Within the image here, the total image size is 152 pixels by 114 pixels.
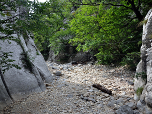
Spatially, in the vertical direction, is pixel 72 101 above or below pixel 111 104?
above

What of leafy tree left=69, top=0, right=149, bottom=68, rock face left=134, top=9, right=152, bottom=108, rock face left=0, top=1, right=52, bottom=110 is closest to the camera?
rock face left=134, top=9, right=152, bottom=108

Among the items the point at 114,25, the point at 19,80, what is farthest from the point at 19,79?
the point at 114,25

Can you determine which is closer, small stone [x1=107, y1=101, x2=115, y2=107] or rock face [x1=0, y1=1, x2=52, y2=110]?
rock face [x1=0, y1=1, x2=52, y2=110]

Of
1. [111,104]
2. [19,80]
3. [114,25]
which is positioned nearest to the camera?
[111,104]

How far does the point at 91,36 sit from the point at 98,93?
5296 mm

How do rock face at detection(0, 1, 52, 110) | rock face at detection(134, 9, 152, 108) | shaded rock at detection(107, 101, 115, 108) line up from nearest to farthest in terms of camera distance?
rock face at detection(134, 9, 152, 108), rock face at detection(0, 1, 52, 110), shaded rock at detection(107, 101, 115, 108)

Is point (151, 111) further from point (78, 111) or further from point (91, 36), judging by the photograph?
point (91, 36)

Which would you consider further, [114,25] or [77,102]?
[114,25]

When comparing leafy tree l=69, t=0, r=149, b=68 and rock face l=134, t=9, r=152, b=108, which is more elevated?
leafy tree l=69, t=0, r=149, b=68

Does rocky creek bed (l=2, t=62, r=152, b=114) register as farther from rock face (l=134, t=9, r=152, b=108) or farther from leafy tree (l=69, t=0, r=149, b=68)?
leafy tree (l=69, t=0, r=149, b=68)

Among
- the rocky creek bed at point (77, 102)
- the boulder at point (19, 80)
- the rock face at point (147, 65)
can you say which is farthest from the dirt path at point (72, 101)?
the rock face at point (147, 65)

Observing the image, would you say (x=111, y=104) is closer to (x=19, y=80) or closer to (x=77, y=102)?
(x=77, y=102)

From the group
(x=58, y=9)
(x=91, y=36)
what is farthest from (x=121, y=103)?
(x=91, y=36)

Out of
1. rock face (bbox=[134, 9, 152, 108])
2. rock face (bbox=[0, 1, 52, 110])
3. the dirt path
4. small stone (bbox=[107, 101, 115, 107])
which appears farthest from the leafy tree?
rock face (bbox=[0, 1, 52, 110])
